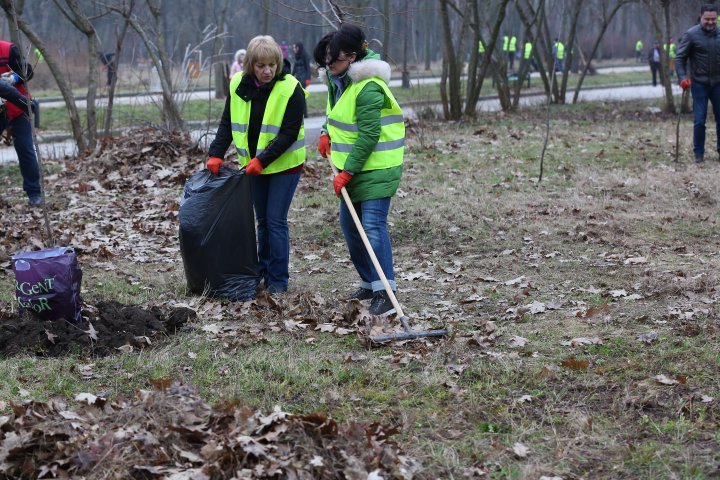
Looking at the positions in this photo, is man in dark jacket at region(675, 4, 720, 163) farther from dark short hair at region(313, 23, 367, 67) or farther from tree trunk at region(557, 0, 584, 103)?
dark short hair at region(313, 23, 367, 67)

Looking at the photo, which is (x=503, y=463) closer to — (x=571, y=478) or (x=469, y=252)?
(x=571, y=478)

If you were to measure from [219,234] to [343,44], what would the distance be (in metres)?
1.51

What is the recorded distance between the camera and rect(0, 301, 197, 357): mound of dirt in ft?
16.0

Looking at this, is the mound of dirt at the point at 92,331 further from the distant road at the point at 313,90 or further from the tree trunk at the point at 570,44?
the tree trunk at the point at 570,44

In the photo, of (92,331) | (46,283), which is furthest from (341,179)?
(46,283)

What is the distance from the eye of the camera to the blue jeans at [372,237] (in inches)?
217

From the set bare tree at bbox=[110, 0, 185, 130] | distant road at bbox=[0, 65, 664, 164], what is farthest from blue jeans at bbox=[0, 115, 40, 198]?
bare tree at bbox=[110, 0, 185, 130]

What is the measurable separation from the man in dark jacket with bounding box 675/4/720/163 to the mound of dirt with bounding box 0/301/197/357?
7.82 meters

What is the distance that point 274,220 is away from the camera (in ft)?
19.7

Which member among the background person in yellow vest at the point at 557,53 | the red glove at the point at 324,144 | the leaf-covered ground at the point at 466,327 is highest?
the background person in yellow vest at the point at 557,53

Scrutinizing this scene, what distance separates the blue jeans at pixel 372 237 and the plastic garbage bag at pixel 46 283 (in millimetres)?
1727

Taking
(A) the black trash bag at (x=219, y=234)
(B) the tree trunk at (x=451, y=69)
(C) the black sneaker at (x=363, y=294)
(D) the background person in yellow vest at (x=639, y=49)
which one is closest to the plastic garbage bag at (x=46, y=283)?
(A) the black trash bag at (x=219, y=234)

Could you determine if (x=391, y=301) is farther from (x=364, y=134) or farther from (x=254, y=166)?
(x=254, y=166)

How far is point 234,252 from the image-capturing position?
5.90 m
